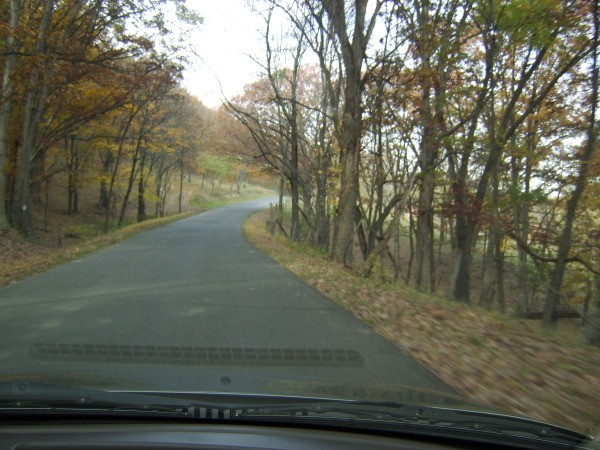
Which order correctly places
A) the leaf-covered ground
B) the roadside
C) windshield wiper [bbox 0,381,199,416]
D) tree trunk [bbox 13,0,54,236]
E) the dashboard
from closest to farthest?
the dashboard, windshield wiper [bbox 0,381,199,416], the leaf-covered ground, the roadside, tree trunk [bbox 13,0,54,236]

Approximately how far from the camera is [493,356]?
629 cm

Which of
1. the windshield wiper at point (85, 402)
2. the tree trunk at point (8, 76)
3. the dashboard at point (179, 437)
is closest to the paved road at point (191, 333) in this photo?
the windshield wiper at point (85, 402)

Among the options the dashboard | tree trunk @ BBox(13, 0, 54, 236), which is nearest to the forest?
tree trunk @ BBox(13, 0, 54, 236)

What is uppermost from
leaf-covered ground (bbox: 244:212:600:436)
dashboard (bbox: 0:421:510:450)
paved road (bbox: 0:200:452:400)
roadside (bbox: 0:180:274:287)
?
dashboard (bbox: 0:421:510:450)

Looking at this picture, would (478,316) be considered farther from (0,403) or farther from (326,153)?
(326,153)

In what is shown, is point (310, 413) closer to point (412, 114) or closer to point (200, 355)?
point (200, 355)

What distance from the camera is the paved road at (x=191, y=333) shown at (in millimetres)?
4822

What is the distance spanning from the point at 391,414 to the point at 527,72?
50.6 feet

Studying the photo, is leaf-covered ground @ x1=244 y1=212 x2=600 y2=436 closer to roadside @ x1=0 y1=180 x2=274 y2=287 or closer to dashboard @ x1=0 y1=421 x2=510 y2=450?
dashboard @ x1=0 y1=421 x2=510 y2=450

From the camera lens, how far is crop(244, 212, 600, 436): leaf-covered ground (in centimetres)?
476

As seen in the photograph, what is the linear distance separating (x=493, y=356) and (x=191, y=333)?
3.79 metres

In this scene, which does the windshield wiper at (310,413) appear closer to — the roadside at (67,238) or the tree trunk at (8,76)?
the roadside at (67,238)

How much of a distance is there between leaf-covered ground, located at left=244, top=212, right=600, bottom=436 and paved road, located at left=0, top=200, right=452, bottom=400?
0.41 meters

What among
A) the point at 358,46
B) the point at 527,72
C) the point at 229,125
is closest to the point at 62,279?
the point at 358,46
